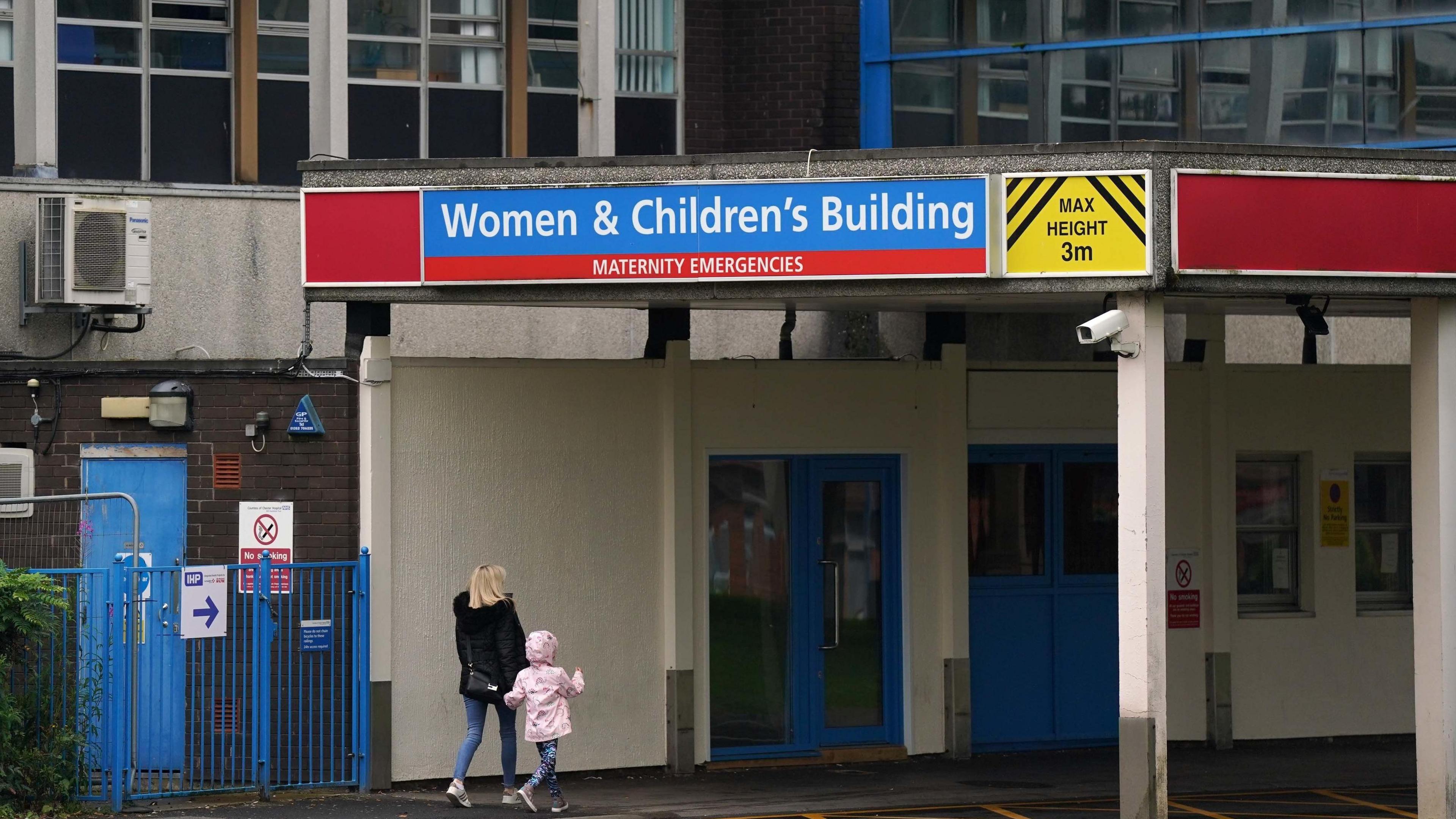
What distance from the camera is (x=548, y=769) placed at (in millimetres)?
10891

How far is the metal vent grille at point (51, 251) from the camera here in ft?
42.0

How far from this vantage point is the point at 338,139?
14516 mm

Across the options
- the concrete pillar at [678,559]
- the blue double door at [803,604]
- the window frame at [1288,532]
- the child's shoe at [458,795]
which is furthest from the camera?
the window frame at [1288,532]

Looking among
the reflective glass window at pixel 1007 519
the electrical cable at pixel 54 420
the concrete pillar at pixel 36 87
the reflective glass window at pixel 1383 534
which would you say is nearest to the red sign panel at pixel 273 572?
the electrical cable at pixel 54 420

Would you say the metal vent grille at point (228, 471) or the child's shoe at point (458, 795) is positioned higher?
the metal vent grille at point (228, 471)

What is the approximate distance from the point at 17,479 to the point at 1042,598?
309 inches

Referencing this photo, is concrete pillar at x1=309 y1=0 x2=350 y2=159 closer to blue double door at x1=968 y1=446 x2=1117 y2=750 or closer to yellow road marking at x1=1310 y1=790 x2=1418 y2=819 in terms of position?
blue double door at x1=968 y1=446 x2=1117 y2=750

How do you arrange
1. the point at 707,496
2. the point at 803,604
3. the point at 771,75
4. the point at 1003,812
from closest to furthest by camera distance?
the point at 1003,812 → the point at 707,496 → the point at 803,604 → the point at 771,75

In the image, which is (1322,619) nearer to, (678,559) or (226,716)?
(678,559)

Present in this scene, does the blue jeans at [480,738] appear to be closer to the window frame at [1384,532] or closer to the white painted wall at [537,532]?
the white painted wall at [537,532]

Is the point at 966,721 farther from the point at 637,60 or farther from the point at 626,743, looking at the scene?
the point at 637,60

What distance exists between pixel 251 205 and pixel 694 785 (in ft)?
19.3

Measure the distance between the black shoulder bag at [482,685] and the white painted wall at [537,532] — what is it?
0.90m

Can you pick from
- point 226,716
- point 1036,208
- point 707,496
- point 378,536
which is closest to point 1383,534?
point 707,496
